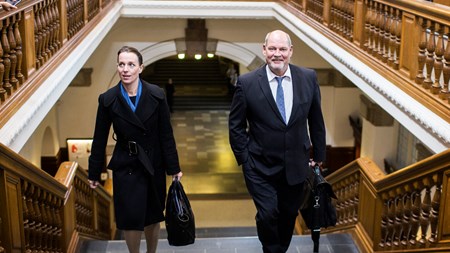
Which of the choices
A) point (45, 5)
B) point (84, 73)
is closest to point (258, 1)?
point (84, 73)

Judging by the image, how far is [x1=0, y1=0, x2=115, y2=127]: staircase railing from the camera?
4610 millimetres

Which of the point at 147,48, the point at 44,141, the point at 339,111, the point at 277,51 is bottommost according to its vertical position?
the point at 44,141

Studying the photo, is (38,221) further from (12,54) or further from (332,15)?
(332,15)

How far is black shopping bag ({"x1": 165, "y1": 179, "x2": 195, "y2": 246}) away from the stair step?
137 centimetres

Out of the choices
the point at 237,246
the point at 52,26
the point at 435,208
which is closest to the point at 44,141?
the point at 52,26

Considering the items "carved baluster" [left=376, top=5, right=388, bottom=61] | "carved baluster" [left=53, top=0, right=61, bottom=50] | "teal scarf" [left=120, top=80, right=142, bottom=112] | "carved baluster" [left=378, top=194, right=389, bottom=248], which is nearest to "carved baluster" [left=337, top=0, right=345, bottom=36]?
"carved baluster" [left=376, top=5, right=388, bottom=61]

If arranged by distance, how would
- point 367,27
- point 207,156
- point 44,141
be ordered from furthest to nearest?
point 207,156 → point 44,141 → point 367,27

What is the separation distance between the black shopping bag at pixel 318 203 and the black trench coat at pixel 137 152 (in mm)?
962

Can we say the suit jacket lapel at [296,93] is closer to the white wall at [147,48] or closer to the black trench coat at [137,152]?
the black trench coat at [137,152]

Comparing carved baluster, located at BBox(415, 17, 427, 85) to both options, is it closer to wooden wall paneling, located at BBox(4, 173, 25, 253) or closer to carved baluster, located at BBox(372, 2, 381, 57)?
carved baluster, located at BBox(372, 2, 381, 57)

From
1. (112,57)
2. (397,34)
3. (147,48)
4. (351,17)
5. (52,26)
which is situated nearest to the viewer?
(397,34)

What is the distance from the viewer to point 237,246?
229 inches

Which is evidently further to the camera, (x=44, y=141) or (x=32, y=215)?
(x=44, y=141)

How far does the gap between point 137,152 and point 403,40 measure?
3.02m
